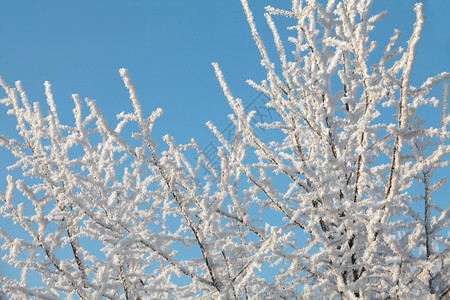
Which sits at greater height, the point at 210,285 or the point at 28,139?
the point at 28,139

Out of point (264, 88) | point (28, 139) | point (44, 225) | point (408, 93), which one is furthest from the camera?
point (28, 139)

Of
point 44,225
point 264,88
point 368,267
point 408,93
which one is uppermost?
point 264,88

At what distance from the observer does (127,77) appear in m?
2.88

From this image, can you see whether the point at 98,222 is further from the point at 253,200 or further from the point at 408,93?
the point at 408,93

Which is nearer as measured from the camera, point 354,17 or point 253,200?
point 354,17

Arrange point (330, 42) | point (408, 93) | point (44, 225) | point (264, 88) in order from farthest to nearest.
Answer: point (264, 88), point (44, 225), point (330, 42), point (408, 93)

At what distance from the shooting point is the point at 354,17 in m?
3.08

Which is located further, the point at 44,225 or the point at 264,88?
the point at 264,88

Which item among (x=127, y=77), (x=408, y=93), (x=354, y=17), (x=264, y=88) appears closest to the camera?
(x=408, y=93)

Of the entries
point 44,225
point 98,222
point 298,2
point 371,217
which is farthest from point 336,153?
point 44,225

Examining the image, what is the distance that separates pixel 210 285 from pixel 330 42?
214 cm

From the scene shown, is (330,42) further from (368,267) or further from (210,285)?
(210,285)

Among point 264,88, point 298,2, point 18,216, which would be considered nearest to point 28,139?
point 18,216

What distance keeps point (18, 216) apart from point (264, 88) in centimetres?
271
